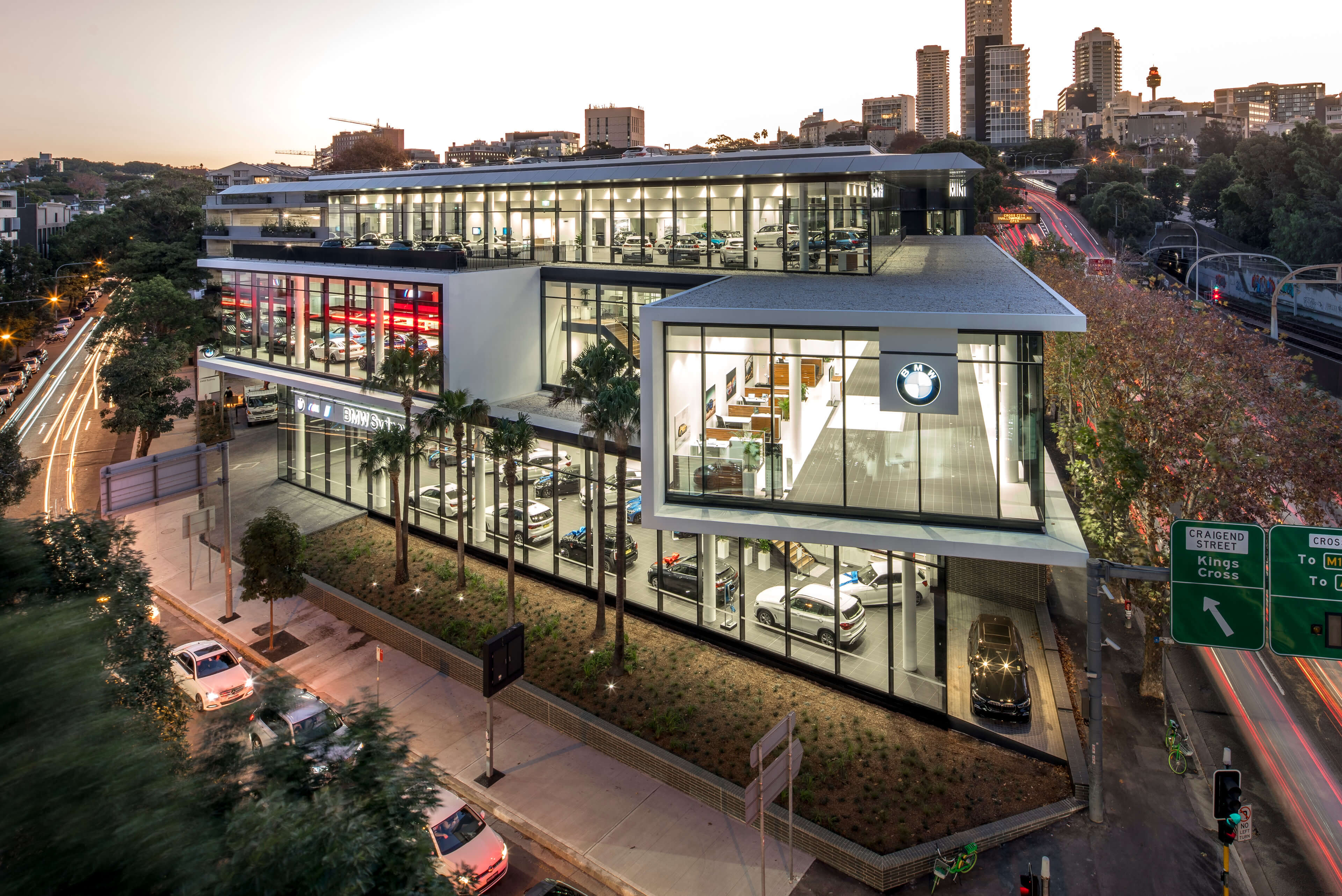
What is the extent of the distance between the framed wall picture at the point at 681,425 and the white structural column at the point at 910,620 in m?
6.19

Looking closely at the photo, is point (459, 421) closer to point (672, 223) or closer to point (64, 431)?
point (672, 223)

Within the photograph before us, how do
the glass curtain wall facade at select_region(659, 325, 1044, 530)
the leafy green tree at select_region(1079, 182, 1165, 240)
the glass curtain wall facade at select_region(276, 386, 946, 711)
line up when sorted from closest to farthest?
1. the glass curtain wall facade at select_region(659, 325, 1044, 530)
2. the glass curtain wall facade at select_region(276, 386, 946, 711)
3. the leafy green tree at select_region(1079, 182, 1165, 240)

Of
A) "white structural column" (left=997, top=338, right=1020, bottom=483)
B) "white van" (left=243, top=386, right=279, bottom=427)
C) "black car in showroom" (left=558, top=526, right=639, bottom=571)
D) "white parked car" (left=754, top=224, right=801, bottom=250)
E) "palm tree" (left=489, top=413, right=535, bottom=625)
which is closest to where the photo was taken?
"white structural column" (left=997, top=338, right=1020, bottom=483)

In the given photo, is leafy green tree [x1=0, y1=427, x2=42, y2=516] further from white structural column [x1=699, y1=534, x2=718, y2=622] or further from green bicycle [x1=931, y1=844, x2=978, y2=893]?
green bicycle [x1=931, y1=844, x2=978, y2=893]

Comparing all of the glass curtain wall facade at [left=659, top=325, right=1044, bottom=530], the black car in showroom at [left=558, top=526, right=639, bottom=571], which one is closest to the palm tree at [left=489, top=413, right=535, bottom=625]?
the black car in showroom at [left=558, top=526, right=639, bottom=571]

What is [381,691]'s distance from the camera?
21.2 metres

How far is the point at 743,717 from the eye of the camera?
18.6m

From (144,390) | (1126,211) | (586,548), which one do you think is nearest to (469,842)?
(586,548)

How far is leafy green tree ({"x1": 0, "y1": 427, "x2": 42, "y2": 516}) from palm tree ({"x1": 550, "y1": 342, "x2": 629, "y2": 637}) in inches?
494

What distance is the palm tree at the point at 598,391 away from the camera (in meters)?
20.6

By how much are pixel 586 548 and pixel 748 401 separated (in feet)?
31.6

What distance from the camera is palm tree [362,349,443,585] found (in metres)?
26.6

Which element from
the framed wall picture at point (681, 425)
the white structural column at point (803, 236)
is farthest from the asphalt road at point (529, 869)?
the white structural column at point (803, 236)

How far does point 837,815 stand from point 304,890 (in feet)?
38.5
